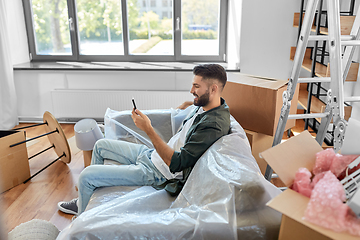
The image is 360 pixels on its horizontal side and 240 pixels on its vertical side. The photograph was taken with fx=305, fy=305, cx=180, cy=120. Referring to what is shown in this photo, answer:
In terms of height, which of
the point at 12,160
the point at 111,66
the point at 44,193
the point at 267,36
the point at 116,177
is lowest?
the point at 44,193

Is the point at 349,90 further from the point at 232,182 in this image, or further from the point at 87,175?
the point at 87,175

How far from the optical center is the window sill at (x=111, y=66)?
3.44m

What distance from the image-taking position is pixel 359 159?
101 centimetres

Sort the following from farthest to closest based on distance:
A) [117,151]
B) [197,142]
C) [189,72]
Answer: [189,72]
[117,151]
[197,142]

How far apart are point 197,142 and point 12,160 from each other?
1.54m

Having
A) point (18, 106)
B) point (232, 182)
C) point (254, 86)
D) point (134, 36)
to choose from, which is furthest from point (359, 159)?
point (18, 106)

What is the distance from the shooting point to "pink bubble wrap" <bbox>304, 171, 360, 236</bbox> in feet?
2.62

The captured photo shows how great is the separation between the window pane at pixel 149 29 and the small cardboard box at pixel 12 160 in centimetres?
189

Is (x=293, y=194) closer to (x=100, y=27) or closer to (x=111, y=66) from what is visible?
(x=111, y=66)

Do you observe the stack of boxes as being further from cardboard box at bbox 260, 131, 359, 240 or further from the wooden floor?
cardboard box at bbox 260, 131, 359, 240

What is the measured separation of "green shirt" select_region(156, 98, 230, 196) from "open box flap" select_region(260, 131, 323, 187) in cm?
46

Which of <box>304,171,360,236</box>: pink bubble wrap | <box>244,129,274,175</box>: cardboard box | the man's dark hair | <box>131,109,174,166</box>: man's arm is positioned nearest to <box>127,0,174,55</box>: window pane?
<box>244,129,274,175</box>: cardboard box

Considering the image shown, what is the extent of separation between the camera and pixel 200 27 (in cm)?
362

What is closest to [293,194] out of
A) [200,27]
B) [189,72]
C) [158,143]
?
[158,143]
